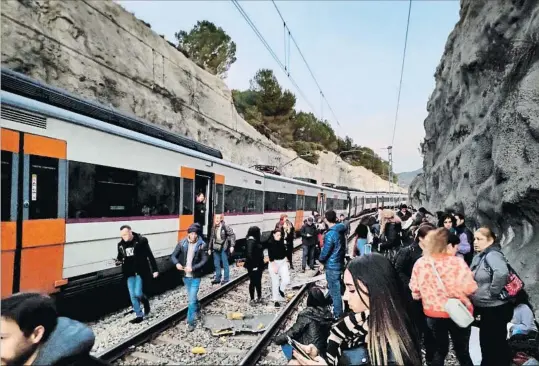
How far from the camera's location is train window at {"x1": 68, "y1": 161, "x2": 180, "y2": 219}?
7.59m

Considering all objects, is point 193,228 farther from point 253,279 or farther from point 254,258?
point 253,279

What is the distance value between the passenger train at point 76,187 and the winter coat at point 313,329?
4239 millimetres

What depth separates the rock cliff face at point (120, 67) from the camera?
19.8m

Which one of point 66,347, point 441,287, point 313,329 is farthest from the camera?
point 441,287

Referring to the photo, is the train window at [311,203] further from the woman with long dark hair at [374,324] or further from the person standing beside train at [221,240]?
the woman with long dark hair at [374,324]

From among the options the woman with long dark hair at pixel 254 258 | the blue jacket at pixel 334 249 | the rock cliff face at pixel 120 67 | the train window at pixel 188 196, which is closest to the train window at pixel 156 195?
the train window at pixel 188 196

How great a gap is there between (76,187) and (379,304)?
650 cm

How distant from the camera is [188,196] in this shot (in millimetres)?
11922

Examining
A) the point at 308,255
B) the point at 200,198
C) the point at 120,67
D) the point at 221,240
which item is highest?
the point at 120,67

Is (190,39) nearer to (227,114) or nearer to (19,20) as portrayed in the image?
(227,114)

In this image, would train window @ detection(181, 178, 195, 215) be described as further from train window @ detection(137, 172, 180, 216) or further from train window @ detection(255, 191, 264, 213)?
train window @ detection(255, 191, 264, 213)

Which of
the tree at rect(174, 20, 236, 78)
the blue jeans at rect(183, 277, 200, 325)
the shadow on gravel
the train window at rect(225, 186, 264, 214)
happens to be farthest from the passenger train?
the tree at rect(174, 20, 236, 78)

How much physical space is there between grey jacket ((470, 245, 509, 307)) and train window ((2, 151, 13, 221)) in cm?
590

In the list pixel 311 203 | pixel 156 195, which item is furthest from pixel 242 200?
pixel 311 203
